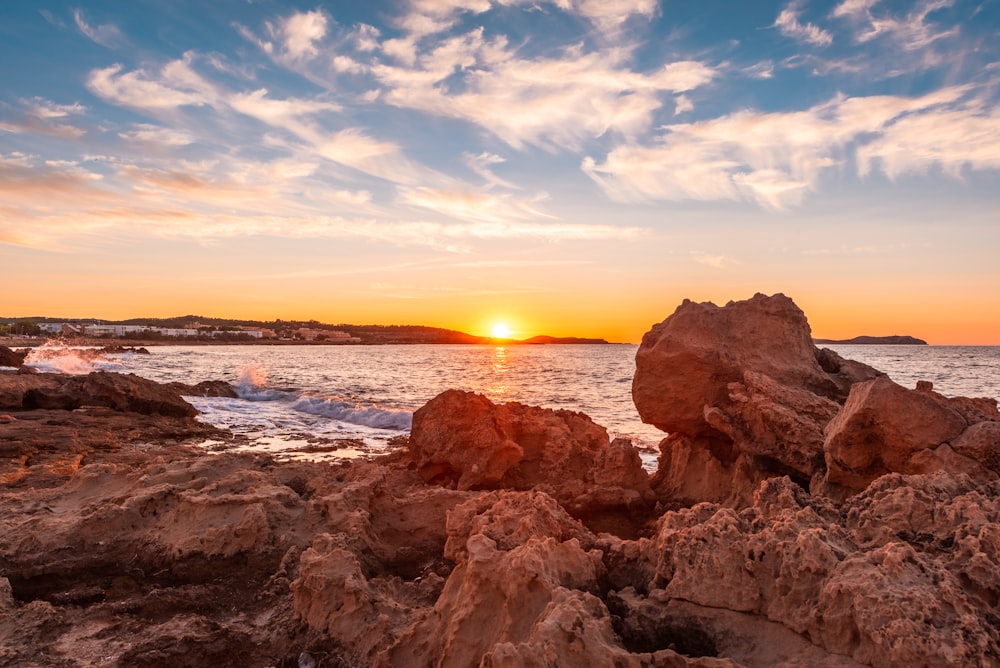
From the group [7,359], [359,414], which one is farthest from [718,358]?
[7,359]

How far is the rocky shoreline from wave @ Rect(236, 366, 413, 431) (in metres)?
7.14

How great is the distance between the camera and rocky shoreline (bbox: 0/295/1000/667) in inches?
115

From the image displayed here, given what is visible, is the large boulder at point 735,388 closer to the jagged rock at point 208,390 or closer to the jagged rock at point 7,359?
the jagged rock at point 208,390

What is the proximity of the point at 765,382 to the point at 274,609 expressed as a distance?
5407 mm

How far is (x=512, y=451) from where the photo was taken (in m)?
8.25

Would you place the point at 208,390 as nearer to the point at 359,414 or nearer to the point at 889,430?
the point at 359,414

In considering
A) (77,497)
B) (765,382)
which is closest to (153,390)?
(77,497)

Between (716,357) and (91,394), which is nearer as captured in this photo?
(716,357)

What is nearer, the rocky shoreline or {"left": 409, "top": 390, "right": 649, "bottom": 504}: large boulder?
the rocky shoreline

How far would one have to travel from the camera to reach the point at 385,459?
898 centimetres

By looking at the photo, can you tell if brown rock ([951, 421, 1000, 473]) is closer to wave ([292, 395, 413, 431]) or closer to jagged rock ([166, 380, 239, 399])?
wave ([292, 395, 413, 431])

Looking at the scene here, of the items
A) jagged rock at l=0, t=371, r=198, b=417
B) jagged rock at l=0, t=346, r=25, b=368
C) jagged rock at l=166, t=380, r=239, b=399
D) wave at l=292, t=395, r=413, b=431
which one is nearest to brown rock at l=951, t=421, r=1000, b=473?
wave at l=292, t=395, r=413, b=431

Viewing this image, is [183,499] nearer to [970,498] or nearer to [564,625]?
[564,625]

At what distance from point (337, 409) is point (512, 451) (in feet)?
46.1
